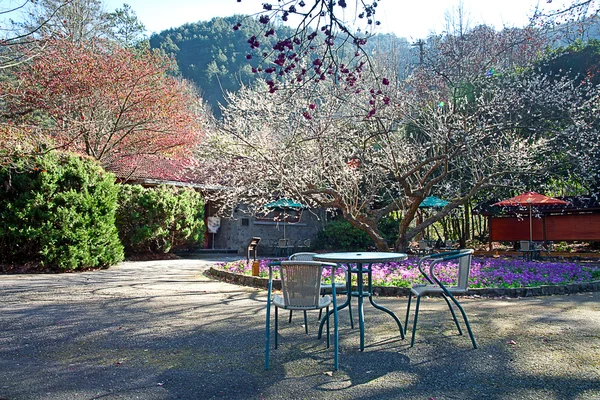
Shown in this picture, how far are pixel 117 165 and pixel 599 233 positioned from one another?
608 inches

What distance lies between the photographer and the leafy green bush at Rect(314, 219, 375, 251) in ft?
53.4

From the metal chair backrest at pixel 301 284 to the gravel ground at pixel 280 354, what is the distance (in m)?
0.43

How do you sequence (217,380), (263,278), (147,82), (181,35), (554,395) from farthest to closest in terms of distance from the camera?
(181,35), (147,82), (263,278), (217,380), (554,395)

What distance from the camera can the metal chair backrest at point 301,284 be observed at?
369 cm

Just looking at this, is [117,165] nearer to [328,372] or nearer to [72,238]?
[72,238]

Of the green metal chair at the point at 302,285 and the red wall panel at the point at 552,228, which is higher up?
the red wall panel at the point at 552,228

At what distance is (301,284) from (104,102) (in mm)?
13187

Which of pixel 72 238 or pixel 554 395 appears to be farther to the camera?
pixel 72 238

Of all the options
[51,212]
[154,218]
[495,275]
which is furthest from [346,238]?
[51,212]

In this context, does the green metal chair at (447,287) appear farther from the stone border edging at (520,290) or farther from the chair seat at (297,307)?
the stone border edging at (520,290)

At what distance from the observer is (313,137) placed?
1047 cm

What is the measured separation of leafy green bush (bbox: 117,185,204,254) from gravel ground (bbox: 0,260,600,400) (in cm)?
744

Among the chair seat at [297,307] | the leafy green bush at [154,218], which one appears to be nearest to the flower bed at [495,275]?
the chair seat at [297,307]

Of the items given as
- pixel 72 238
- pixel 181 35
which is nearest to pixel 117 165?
pixel 72 238
